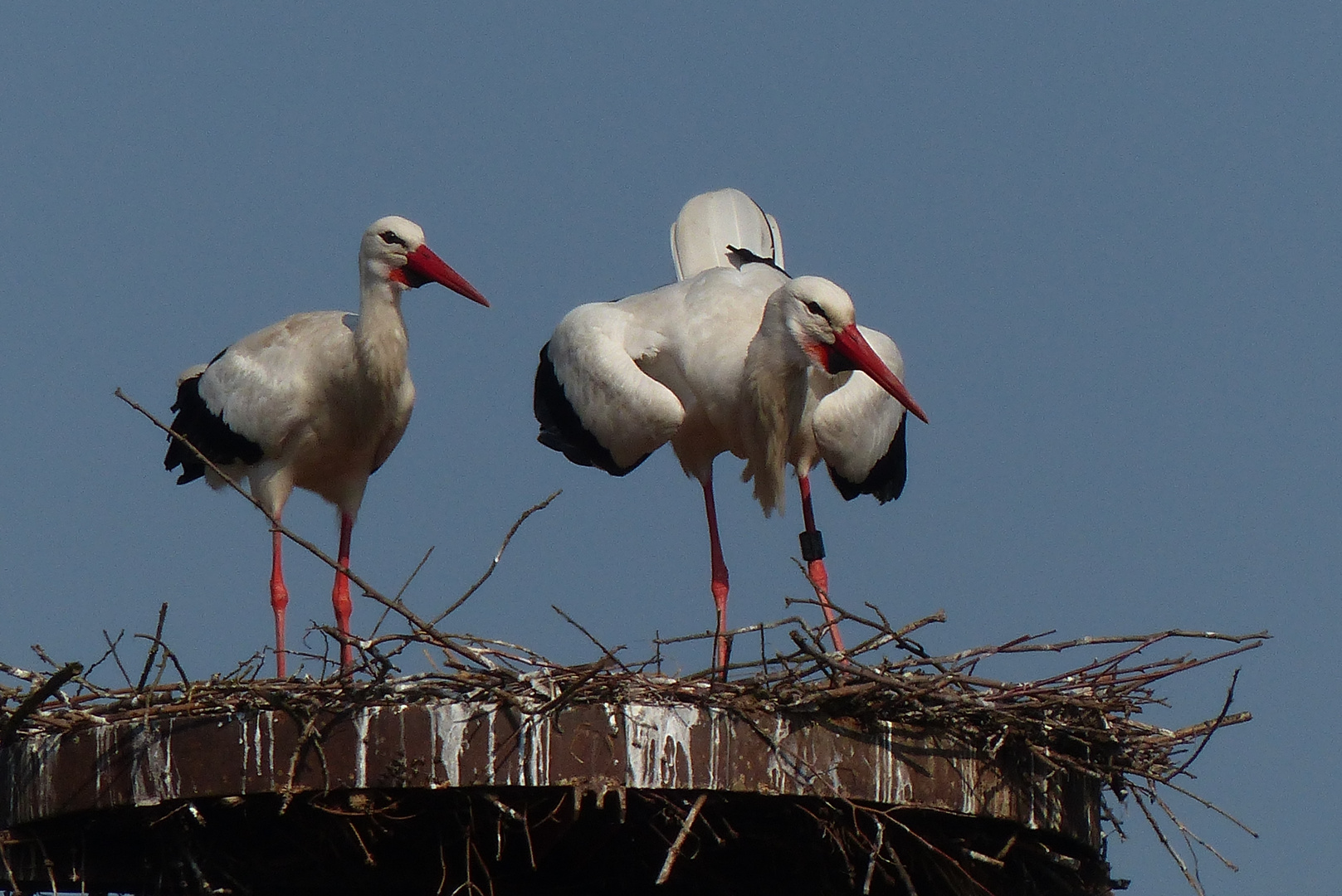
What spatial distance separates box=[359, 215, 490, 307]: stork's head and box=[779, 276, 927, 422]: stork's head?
1385 mm

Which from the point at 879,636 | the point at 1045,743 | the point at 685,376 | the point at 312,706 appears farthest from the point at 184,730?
the point at 685,376

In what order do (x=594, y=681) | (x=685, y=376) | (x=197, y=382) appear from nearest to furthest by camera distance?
(x=594, y=681) < (x=685, y=376) < (x=197, y=382)

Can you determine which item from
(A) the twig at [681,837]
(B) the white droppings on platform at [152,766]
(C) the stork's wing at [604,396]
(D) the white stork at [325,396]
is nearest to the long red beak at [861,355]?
(C) the stork's wing at [604,396]

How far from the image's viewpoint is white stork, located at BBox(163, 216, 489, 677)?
859 centimetres

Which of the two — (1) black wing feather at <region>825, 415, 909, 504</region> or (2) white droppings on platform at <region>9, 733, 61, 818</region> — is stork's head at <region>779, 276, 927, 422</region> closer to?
(1) black wing feather at <region>825, 415, 909, 504</region>

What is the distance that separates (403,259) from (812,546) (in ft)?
6.23

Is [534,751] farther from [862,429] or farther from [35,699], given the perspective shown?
[862,429]

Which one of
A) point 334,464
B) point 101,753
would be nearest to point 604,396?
point 334,464

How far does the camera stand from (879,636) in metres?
6.19

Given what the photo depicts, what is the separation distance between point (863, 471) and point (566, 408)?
44.3 inches

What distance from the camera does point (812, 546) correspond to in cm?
838

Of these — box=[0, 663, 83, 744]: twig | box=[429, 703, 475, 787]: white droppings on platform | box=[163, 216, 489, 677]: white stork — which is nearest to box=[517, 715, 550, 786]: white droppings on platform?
box=[429, 703, 475, 787]: white droppings on platform

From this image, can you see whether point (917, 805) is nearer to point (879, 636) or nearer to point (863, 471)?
point (879, 636)

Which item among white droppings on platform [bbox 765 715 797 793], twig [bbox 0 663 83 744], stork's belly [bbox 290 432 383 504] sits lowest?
white droppings on platform [bbox 765 715 797 793]
